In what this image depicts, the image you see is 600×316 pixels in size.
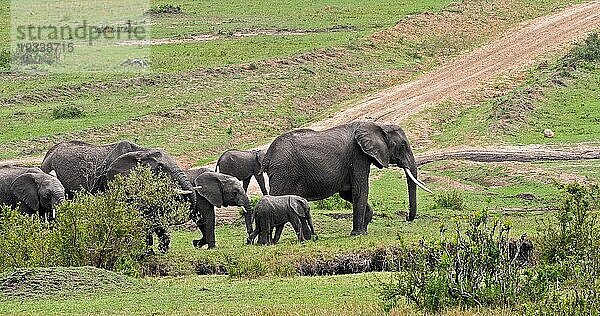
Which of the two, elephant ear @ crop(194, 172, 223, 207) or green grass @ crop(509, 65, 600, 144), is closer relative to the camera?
elephant ear @ crop(194, 172, 223, 207)

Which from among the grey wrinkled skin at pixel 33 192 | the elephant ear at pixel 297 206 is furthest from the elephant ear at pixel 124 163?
the elephant ear at pixel 297 206

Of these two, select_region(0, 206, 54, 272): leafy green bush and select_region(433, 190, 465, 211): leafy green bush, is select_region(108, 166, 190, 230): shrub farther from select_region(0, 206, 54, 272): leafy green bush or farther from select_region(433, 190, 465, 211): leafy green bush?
select_region(433, 190, 465, 211): leafy green bush

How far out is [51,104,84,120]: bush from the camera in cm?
3735

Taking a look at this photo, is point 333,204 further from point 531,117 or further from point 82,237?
point 531,117

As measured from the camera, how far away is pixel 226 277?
17266mm

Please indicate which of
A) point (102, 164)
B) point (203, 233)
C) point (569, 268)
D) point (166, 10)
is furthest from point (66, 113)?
point (569, 268)

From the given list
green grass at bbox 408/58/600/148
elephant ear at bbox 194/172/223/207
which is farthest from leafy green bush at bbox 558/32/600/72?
elephant ear at bbox 194/172/223/207

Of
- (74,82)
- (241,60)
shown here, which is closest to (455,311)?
(74,82)

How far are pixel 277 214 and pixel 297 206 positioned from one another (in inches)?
14.6

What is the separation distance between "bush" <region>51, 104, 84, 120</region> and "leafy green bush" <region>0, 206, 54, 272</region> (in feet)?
65.3

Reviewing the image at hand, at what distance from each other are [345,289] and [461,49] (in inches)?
1336

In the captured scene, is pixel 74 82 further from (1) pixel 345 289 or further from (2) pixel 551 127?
(1) pixel 345 289

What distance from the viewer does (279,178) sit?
2145 centimetres

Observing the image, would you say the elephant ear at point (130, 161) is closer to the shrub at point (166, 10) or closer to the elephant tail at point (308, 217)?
the elephant tail at point (308, 217)
